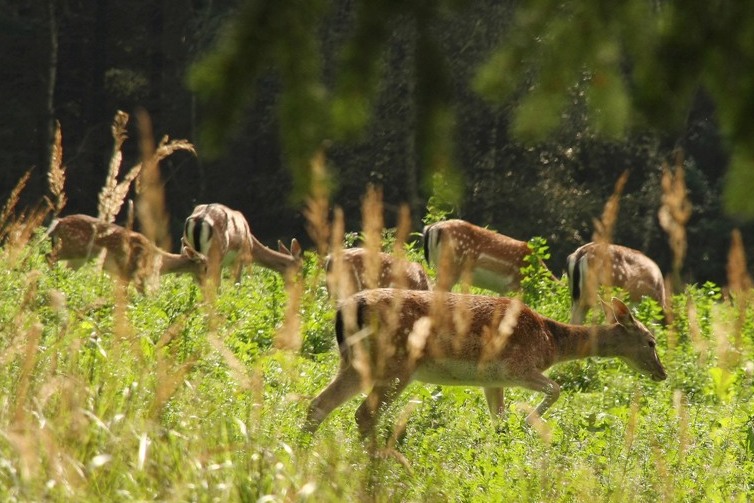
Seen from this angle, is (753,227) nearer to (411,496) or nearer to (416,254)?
(416,254)

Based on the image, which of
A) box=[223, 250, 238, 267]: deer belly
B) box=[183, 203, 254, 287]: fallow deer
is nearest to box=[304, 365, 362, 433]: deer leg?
box=[183, 203, 254, 287]: fallow deer

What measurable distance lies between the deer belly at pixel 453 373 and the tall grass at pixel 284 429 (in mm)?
165

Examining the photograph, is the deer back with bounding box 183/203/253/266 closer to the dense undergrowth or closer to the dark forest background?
the dense undergrowth

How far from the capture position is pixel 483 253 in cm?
1466

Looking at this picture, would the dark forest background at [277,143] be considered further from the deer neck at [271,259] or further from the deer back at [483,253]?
the deer back at [483,253]

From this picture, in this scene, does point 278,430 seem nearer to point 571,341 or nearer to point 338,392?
point 338,392

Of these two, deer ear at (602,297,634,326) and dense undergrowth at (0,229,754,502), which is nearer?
dense undergrowth at (0,229,754,502)

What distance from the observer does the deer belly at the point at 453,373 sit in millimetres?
7582

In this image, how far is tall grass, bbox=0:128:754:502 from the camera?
168 inches

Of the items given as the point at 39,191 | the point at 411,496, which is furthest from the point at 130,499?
the point at 39,191

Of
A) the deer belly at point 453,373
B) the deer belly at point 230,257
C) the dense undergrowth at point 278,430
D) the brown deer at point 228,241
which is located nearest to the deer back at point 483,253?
the brown deer at point 228,241

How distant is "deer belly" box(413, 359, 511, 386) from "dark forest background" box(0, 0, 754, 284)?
16348 mm

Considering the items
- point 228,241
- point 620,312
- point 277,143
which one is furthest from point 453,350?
point 277,143

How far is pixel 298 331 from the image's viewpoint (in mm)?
4387
